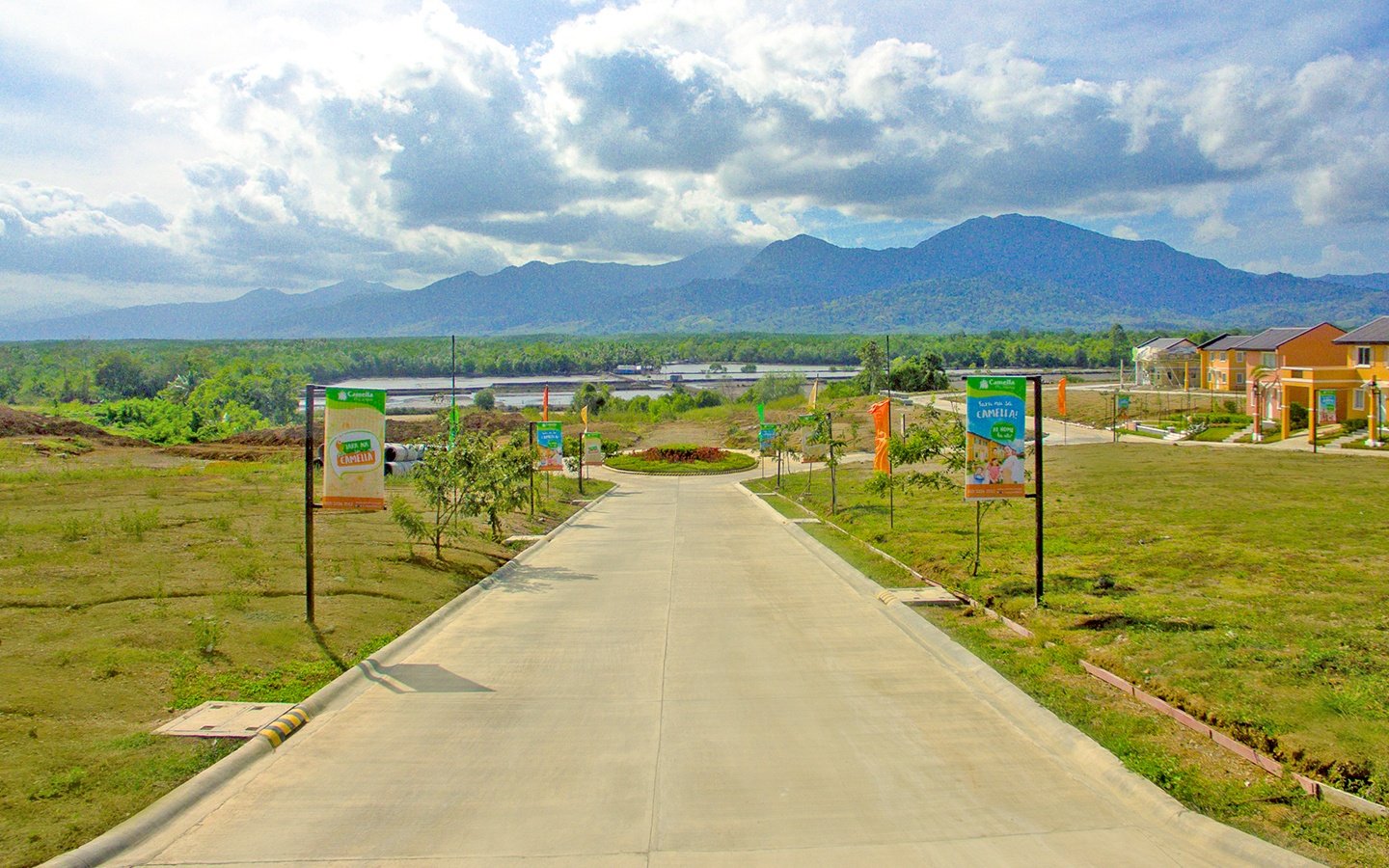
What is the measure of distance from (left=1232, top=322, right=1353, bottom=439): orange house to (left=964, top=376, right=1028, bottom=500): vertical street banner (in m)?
35.5

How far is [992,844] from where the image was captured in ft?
20.4

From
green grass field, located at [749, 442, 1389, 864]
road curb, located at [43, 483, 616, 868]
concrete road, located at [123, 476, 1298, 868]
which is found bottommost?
concrete road, located at [123, 476, 1298, 868]

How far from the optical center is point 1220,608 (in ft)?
38.0

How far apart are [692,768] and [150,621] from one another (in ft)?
23.0

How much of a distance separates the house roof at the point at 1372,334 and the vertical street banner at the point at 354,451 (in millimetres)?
52338

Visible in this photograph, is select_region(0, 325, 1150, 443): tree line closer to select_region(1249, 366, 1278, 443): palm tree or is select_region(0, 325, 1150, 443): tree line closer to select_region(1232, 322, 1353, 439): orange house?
select_region(1249, 366, 1278, 443): palm tree

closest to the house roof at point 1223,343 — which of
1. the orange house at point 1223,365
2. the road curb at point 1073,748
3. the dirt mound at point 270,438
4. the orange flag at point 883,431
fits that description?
the orange house at point 1223,365

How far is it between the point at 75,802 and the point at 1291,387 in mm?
58421

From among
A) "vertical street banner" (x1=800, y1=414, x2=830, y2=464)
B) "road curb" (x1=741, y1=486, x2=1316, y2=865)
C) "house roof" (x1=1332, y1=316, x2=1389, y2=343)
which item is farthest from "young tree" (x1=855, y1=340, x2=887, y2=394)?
"road curb" (x1=741, y1=486, x2=1316, y2=865)

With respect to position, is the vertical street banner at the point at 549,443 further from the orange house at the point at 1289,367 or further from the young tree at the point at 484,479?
the orange house at the point at 1289,367

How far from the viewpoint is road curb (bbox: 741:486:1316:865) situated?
19.8 feet

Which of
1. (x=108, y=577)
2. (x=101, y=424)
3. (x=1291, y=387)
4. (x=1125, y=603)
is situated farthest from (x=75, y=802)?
(x=101, y=424)

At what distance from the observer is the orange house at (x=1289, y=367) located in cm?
4844

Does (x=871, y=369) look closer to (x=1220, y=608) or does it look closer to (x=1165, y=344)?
(x=1165, y=344)
